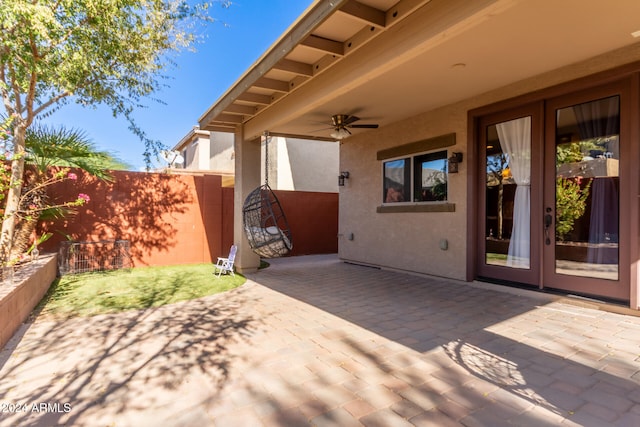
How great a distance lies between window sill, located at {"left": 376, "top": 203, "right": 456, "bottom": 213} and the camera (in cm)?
591

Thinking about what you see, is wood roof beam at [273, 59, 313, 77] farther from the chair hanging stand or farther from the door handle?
the door handle

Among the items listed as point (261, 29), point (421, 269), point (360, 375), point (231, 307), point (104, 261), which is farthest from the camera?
point (261, 29)

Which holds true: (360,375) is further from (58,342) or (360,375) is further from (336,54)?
(336,54)

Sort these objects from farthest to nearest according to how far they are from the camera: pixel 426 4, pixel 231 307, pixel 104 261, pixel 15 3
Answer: pixel 104 261
pixel 231 307
pixel 15 3
pixel 426 4

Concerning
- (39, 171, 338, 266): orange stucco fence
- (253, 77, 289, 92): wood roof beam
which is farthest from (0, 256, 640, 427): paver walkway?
(39, 171, 338, 266): orange stucco fence

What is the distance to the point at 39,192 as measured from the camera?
589 cm

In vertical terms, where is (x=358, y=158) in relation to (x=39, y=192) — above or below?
above

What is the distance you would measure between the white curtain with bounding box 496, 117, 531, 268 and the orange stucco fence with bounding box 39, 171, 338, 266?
635 cm

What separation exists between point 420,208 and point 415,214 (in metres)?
0.17

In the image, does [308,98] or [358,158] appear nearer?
[308,98]

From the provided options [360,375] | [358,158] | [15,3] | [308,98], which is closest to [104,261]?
[15,3]

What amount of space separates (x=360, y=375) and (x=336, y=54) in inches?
137

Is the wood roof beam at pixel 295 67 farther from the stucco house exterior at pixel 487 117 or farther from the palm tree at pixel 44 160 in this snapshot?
the palm tree at pixel 44 160

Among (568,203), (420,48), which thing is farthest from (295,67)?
(568,203)
